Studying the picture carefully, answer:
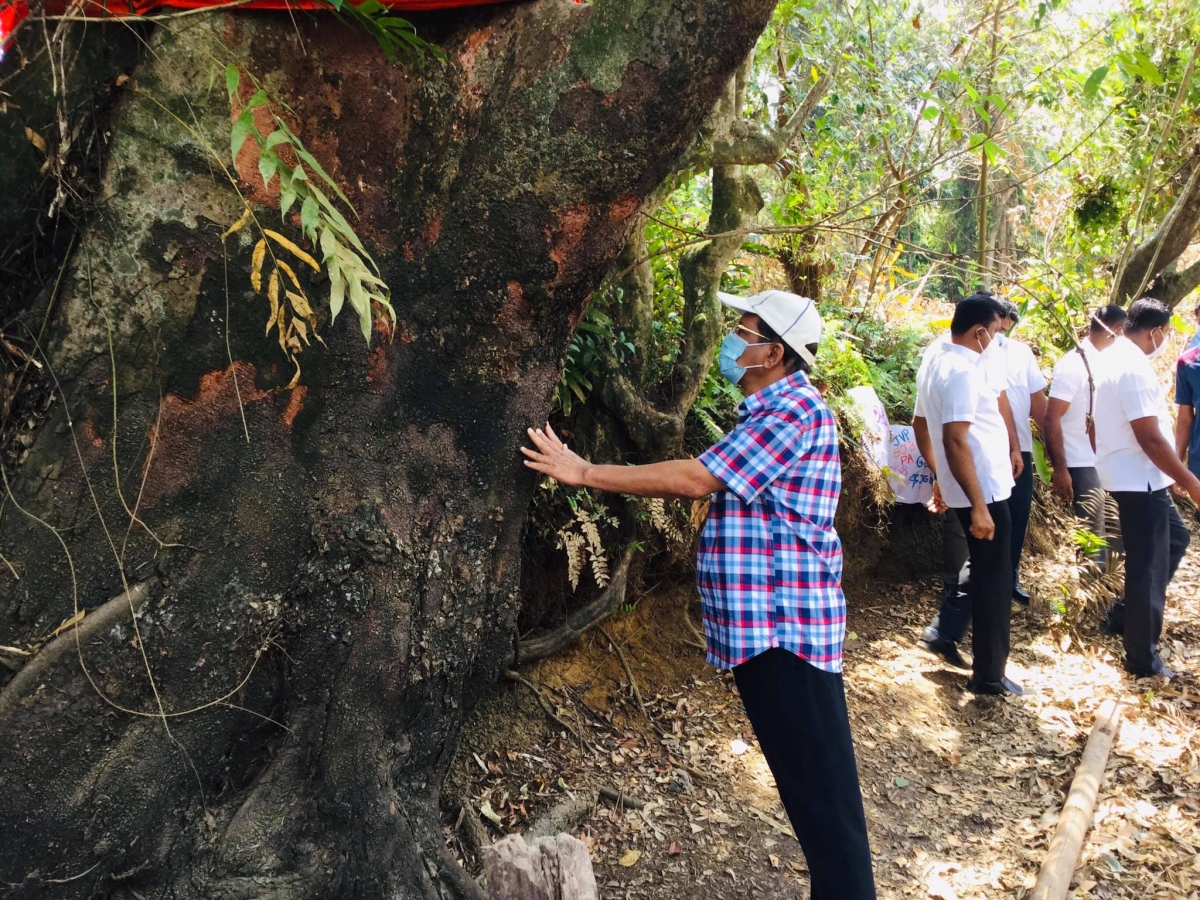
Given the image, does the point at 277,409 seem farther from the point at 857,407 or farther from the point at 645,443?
the point at 857,407

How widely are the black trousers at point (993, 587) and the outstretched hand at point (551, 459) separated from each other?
322 centimetres

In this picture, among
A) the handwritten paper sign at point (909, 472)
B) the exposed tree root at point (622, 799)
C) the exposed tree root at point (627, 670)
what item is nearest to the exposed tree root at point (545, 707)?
the exposed tree root at point (622, 799)

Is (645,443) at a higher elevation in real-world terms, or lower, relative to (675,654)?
higher

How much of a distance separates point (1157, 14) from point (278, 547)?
28.9 feet

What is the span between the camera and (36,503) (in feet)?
7.39

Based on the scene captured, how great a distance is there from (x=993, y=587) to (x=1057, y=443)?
5.90 ft

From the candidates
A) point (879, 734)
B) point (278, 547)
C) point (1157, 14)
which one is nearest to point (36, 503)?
point (278, 547)

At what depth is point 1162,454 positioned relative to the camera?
524cm

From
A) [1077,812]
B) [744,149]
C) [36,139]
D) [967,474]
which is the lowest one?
A: [1077,812]

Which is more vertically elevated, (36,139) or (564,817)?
(36,139)

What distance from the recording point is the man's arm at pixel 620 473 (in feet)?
9.14

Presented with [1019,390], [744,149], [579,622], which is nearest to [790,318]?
[744,149]

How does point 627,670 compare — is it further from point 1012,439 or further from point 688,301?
point 1012,439

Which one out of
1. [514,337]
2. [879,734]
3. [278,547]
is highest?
[514,337]
